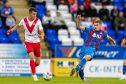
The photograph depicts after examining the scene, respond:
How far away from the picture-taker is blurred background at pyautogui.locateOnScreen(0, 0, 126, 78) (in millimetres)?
24578

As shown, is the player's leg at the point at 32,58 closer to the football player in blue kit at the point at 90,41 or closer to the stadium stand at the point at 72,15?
the football player in blue kit at the point at 90,41

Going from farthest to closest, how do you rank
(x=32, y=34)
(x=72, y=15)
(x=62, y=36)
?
(x=72, y=15)
(x=62, y=36)
(x=32, y=34)

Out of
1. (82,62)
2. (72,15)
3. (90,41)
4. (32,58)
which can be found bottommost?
(72,15)

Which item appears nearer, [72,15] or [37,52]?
[37,52]

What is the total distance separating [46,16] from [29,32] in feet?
33.1

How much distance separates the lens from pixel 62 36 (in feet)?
93.9

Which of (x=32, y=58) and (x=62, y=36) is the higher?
(x=32, y=58)

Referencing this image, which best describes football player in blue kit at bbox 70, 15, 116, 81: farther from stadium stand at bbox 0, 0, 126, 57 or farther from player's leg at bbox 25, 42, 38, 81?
stadium stand at bbox 0, 0, 126, 57

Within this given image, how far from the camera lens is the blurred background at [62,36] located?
968 inches

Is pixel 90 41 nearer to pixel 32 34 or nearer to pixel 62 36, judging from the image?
pixel 32 34

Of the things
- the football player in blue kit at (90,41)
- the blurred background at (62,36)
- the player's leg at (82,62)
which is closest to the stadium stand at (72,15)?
the blurred background at (62,36)

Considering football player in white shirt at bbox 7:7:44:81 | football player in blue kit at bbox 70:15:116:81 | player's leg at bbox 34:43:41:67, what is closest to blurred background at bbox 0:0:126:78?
player's leg at bbox 34:43:41:67

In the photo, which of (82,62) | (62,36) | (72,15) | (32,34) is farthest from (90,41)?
(72,15)

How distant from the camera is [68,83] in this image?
58.3 ft
